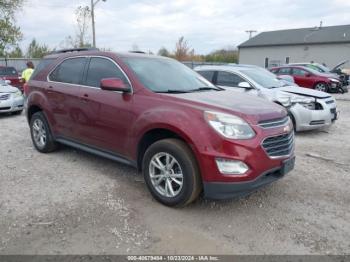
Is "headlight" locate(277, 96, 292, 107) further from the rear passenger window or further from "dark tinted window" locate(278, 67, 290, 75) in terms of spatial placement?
"dark tinted window" locate(278, 67, 290, 75)

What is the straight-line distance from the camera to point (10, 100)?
10.2 metres

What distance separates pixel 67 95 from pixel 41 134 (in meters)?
1.26

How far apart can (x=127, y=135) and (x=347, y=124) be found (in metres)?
7.25

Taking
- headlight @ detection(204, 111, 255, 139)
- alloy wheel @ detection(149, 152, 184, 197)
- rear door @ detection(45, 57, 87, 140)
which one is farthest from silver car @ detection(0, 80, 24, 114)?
headlight @ detection(204, 111, 255, 139)

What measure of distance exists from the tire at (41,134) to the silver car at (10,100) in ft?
15.0

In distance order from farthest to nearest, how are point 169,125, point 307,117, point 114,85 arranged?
point 307,117 < point 114,85 < point 169,125

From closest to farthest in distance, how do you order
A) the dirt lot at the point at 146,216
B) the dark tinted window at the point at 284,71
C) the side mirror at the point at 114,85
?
the dirt lot at the point at 146,216 < the side mirror at the point at 114,85 < the dark tinted window at the point at 284,71

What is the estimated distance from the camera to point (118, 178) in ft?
15.8

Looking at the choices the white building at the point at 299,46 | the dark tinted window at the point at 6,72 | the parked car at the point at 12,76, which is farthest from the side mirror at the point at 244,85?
the white building at the point at 299,46

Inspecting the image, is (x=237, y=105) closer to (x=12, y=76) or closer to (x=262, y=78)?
(x=262, y=78)

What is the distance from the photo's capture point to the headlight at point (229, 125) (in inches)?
136

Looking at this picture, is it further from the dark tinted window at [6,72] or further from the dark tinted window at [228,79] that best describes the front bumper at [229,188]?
the dark tinted window at [6,72]

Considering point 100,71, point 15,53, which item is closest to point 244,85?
point 100,71

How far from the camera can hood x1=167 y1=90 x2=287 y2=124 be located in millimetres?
3631
